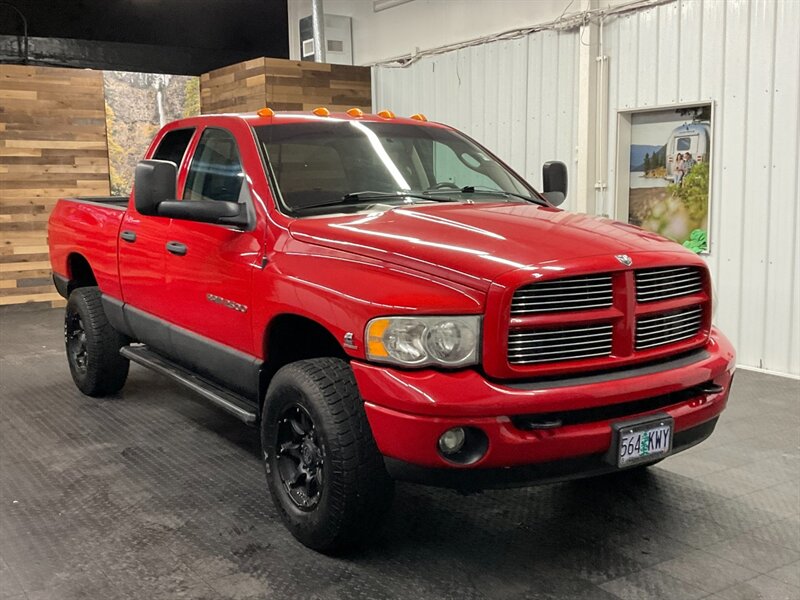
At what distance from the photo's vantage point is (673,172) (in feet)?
21.9

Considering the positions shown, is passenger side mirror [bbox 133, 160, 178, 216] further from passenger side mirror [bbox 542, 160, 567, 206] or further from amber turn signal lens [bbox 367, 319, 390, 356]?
passenger side mirror [bbox 542, 160, 567, 206]

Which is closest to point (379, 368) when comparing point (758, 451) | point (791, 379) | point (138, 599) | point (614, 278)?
point (614, 278)

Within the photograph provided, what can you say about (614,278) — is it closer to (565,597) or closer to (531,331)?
(531,331)

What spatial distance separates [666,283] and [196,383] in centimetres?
225

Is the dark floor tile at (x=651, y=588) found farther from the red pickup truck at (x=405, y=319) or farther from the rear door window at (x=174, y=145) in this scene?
the rear door window at (x=174, y=145)

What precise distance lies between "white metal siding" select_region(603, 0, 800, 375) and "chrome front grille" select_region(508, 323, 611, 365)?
12.4ft

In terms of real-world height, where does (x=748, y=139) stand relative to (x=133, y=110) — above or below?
below

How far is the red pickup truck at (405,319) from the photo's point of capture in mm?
2635

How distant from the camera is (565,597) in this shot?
277 centimetres

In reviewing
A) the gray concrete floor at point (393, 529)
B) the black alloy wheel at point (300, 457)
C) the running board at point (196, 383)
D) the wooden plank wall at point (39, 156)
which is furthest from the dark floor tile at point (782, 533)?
the wooden plank wall at point (39, 156)

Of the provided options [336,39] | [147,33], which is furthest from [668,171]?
[147,33]

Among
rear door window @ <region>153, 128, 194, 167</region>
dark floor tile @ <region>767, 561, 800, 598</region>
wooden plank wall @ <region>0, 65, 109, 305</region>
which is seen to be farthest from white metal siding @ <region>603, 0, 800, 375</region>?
wooden plank wall @ <region>0, 65, 109, 305</region>

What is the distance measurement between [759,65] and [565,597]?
15.1 ft

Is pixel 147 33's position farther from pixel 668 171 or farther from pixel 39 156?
pixel 668 171
